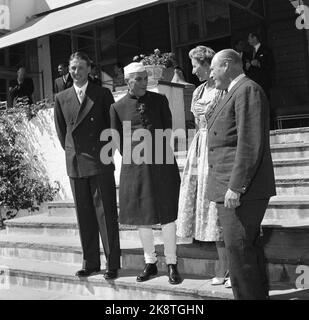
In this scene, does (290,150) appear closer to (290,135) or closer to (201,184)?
(290,135)

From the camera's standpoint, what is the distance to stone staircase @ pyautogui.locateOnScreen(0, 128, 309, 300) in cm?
349

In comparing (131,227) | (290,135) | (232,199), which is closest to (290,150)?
(290,135)

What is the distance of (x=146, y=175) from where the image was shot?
371cm

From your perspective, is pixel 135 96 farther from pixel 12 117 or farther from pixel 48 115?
pixel 12 117

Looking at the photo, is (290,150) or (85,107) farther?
(290,150)

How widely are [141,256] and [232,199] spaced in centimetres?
160

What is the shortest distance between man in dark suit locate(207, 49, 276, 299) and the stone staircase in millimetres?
555

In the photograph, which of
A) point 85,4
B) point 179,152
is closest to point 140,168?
point 179,152

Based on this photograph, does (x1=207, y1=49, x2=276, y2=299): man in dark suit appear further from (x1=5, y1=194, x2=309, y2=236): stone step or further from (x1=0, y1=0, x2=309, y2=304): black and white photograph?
(x1=5, y1=194, x2=309, y2=236): stone step

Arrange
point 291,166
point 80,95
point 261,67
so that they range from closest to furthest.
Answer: point 80,95 → point 291,166 → point 261,67

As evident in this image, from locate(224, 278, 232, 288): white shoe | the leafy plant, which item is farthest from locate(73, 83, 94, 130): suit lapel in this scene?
the leafy plant

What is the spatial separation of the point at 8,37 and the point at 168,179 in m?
6.24

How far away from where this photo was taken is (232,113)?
9.37 feet
